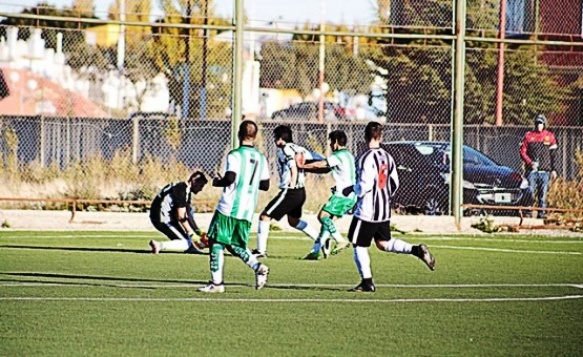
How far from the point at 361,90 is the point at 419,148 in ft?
10.7

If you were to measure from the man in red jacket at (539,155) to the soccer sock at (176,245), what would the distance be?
910cm

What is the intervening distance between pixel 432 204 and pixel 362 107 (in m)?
5.52

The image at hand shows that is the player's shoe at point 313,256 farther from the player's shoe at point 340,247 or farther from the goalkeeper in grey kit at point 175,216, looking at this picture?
the goalkeeper in grey kit at point 175,216

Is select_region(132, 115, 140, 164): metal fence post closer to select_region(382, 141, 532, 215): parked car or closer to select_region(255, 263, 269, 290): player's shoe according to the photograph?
select_region(382, 141, 532, 215): parked car

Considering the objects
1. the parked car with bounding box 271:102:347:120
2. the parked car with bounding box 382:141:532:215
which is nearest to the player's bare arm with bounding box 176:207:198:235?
the parked car with bounding box 382:141:532:215

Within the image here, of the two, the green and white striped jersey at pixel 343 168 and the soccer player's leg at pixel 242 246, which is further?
the green and white striped jersey at pixel 343 168

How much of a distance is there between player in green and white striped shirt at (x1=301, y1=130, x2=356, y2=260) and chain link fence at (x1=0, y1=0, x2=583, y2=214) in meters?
6.32

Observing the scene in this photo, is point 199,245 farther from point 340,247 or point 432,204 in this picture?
point 432,204

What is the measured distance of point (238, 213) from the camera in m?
13.9

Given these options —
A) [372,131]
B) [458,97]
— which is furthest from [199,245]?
[458,97]

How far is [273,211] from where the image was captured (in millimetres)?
18625

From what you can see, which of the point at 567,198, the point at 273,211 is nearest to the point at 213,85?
the point at 567,198

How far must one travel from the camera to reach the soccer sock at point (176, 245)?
18.6 m

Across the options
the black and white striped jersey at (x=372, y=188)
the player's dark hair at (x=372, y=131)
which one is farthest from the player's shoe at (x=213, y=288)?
the player's dark hair at (x=372, y=131)
